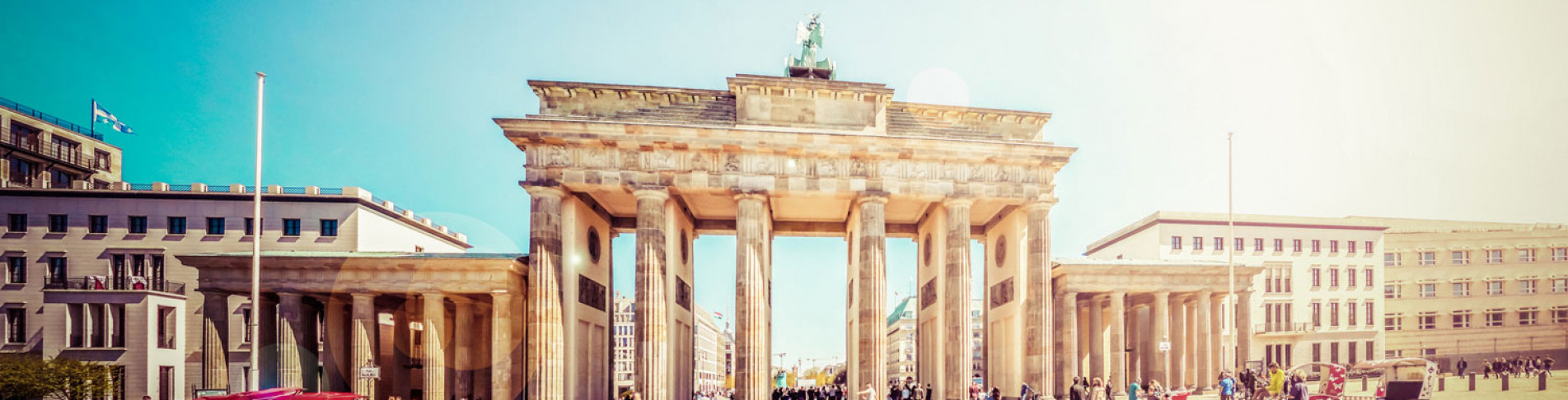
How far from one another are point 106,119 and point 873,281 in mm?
27013

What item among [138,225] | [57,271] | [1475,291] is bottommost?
[1475,291]

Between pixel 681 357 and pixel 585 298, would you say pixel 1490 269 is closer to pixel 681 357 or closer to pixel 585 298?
pixel 681 357

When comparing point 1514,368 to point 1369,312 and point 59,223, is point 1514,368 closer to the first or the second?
point 1369,312

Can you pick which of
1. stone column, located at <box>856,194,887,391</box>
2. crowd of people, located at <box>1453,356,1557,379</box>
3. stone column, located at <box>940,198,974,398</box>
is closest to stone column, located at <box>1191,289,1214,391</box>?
crowd of people, located at <box>1453,356,1557,379</box>

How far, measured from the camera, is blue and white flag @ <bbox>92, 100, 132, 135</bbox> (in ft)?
95.9

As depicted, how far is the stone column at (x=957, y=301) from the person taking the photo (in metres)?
33.5

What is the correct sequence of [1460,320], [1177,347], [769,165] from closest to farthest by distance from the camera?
[769,165] → [1177,347] → [1460,320]

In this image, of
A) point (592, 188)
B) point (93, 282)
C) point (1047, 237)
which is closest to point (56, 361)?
point (93, 282)

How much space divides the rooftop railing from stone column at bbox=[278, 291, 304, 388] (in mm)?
15574

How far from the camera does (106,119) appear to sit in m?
29.2

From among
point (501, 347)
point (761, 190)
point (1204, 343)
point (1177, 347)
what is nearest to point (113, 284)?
point (501, 347)

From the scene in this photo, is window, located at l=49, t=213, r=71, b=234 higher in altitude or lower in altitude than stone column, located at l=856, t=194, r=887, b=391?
higher

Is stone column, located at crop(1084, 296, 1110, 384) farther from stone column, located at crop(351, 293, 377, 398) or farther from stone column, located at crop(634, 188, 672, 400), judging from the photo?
stone column, located at crop(351, 293, 377, 398)

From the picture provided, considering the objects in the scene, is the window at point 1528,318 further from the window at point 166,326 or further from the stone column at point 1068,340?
the window at point 166,326
